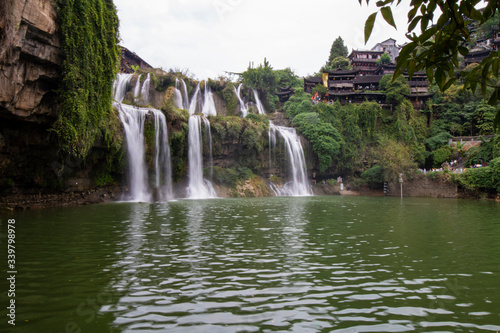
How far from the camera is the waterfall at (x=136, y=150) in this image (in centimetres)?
2650

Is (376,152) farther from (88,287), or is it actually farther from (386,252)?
(88,287)

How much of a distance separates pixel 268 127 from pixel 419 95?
1042 inches

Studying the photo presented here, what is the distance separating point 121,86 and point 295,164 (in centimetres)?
2218

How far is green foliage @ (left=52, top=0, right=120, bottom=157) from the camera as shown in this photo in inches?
661

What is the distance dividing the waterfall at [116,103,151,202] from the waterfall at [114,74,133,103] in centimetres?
1161

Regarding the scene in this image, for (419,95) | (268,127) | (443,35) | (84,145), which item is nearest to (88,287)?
(443,35)

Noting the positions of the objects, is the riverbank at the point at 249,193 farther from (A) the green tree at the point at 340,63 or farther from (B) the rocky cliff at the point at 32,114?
(A) the green tree at the point at 340,63

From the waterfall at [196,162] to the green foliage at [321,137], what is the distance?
1469cm

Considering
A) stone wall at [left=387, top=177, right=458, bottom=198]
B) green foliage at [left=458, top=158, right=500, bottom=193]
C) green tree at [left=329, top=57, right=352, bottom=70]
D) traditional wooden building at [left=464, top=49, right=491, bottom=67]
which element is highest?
green tree at [left=329, top=57, right=352, bottom=70]

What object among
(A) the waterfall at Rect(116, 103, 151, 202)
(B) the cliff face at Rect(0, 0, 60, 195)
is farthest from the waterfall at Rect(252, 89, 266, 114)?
(B) the cliff face at Rect(0, 0, 60, 195)

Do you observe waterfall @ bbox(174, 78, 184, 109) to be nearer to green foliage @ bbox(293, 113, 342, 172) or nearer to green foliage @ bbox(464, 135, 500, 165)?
green foliage @ bbox(293, 113, 342, 172)

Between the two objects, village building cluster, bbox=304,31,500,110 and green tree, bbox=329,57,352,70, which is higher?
green tree, bbox=329,57,352,70

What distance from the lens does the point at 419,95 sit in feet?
167

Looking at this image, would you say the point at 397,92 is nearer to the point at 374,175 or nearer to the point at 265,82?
the point at 374,175
